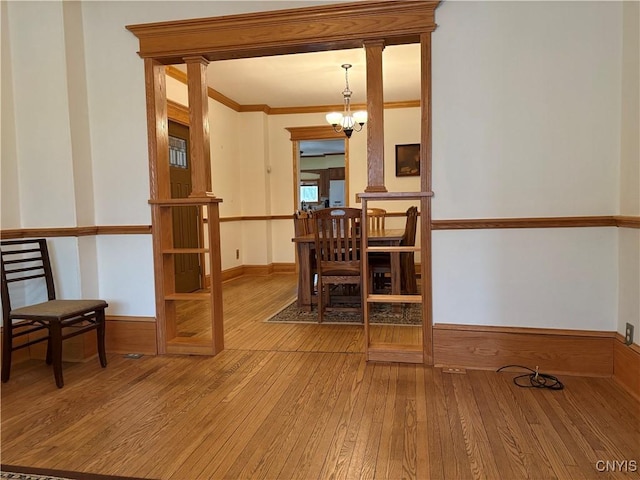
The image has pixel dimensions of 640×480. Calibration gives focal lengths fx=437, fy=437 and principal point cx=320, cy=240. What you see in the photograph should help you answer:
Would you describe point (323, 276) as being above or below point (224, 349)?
above

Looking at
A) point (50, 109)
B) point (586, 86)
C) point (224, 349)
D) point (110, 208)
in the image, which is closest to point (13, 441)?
point (224, 349)

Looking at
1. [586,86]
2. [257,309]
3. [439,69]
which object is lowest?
[257,309]

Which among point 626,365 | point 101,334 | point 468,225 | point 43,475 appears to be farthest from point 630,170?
point 101,334

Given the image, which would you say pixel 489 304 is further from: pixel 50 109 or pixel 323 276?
pixel 50 109

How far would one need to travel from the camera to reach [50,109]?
9.29 feet

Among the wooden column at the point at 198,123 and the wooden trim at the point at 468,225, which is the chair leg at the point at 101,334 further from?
the wooden column at the point at 198,123

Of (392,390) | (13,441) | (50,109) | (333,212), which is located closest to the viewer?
(13,441)

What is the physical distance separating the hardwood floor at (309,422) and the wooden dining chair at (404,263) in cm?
128

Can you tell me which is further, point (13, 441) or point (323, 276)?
point (323, 276)

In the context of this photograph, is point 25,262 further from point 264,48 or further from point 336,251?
point 336,251

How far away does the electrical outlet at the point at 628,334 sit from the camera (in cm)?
224

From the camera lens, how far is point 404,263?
14.1 feet

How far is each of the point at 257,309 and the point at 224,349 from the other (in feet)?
4.18

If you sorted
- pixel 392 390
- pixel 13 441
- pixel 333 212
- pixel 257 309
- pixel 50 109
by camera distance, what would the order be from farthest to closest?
1. pixel 257 309
2. pixel 333 212
3. pixel 50 109
4. pixel 392 390
5. pixel 13 441
